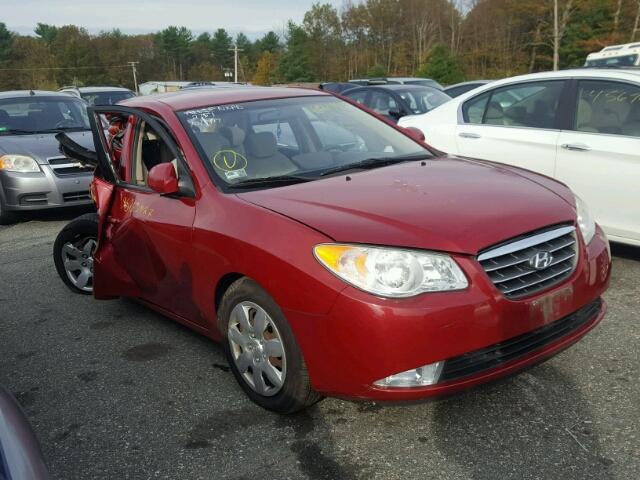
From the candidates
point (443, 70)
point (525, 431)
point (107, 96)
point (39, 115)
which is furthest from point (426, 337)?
point (443, 70)

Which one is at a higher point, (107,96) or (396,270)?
(107,96)

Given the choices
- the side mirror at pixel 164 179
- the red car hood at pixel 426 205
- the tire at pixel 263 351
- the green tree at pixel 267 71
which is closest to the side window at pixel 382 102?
the red car hood at pixel 426 205

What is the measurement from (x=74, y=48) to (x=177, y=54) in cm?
2324

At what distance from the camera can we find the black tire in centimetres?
790

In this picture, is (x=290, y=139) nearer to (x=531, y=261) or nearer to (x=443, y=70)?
(x=531, y=261)

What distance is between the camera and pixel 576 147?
199 inches

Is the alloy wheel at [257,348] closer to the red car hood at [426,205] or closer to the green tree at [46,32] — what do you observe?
the red car hood at [426,205]

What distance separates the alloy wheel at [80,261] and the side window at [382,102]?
7.57m

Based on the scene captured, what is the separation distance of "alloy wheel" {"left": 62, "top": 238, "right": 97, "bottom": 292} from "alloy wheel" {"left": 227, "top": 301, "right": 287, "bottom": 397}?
2360mm

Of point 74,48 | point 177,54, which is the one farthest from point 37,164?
point 177,54

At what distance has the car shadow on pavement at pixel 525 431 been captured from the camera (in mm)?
2594

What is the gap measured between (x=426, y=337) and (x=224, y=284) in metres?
1.19

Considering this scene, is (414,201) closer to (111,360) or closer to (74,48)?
(111,360)

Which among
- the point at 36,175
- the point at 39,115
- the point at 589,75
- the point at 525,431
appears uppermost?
the point at 589,75
